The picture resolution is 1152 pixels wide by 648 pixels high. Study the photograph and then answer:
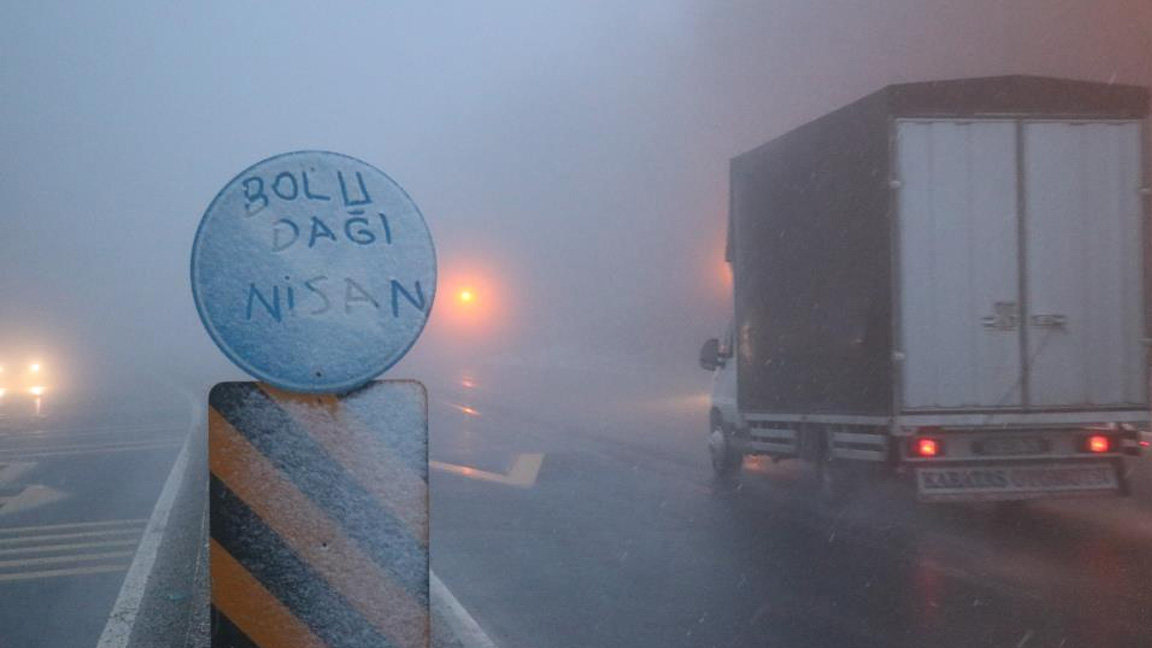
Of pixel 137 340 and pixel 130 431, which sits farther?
pixel 137 340

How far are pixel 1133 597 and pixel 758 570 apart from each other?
104 inches

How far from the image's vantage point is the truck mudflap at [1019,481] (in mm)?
10055

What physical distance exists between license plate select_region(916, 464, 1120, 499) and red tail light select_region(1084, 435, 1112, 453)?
16cm

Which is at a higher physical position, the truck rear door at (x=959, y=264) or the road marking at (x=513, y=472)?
the truck rear door at (x=959, y=264)

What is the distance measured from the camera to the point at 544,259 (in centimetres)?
6888

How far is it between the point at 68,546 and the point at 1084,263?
9.25 metres

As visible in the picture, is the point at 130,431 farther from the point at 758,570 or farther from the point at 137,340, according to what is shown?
the point at 137,340

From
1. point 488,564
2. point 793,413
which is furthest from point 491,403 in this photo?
point 488,564

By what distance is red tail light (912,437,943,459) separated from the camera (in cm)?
1023

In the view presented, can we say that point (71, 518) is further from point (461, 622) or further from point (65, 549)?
point (461, 622)

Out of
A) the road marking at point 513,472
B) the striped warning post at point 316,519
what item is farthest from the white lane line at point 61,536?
the striped warning post at point 316,519

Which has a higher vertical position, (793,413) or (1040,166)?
(1040,166)

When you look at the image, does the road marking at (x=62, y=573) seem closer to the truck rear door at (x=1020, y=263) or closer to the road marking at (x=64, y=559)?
the road marking at (x=64, y=559)

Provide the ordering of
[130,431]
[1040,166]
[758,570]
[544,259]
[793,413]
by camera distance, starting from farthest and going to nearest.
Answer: [544,259]
[130,431]
[793,413]
[1040,166]
[758,570]
